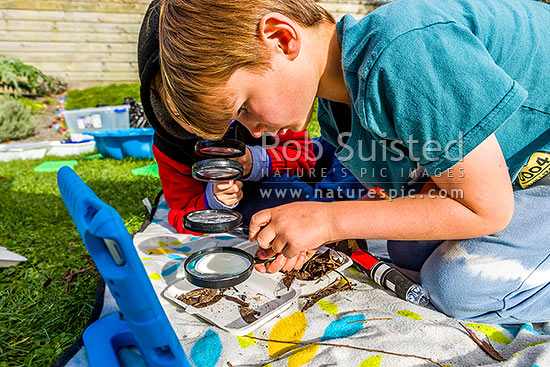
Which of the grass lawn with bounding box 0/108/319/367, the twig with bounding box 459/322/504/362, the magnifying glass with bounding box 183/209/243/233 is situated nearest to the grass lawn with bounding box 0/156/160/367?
the grass lawn with bounding box 0/108/319/367

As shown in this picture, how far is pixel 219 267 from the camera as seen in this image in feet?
3.24

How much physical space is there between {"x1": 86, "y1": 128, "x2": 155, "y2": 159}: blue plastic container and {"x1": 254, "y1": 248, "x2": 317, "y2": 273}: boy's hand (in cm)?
204

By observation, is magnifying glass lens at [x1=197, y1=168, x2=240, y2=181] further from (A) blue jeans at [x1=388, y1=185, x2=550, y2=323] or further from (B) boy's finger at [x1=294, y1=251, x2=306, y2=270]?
(A) blue jeans at [x1=388, y1=185, x2=550, y2=323]

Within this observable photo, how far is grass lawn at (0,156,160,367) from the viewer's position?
87 centimetres

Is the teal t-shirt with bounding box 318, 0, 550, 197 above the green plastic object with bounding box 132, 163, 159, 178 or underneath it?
above

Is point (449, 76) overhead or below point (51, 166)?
overhead

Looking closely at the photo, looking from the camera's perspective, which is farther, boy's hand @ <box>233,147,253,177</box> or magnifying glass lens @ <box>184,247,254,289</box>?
boy's hand @ <box>233,147,253,177</box>

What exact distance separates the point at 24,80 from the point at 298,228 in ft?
17.6

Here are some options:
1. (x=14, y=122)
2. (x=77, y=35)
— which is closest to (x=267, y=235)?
(x=14, y=122)

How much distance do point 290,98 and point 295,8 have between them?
18 centimetres

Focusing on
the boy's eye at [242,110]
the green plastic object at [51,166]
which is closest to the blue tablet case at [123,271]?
the boy's eye at [242,110]

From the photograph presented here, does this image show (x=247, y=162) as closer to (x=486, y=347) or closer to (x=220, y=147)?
(x=220, y=147)

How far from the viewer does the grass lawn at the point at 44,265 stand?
2.85ft

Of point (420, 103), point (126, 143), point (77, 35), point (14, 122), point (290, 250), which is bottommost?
point (14, 122)
